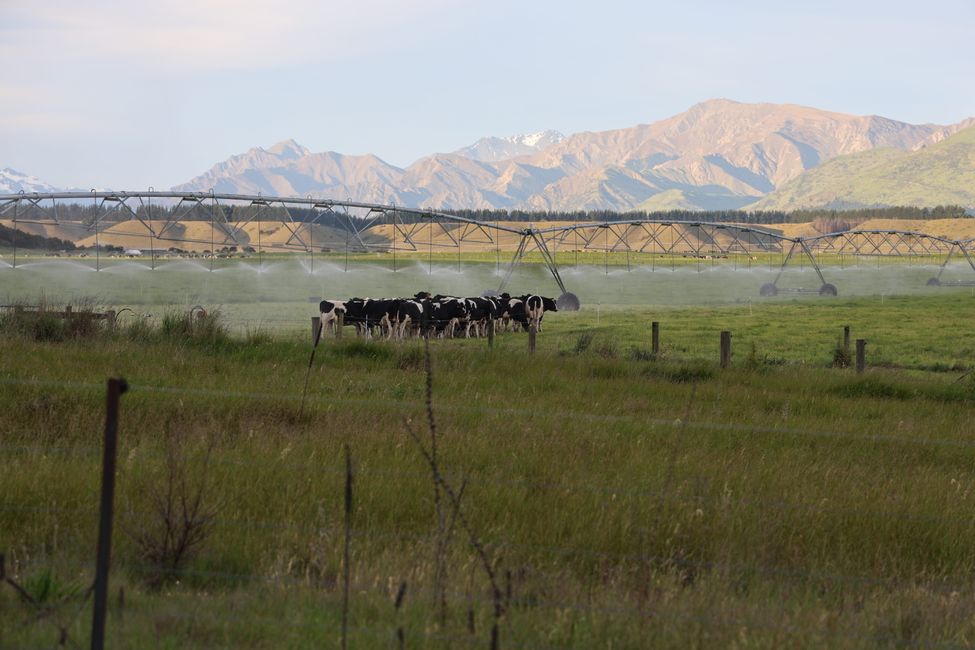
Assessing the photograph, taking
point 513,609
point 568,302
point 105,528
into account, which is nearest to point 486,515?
point 513,609

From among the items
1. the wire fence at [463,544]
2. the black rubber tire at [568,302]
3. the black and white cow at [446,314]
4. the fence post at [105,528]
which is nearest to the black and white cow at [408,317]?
the black and white cow at [446,314]

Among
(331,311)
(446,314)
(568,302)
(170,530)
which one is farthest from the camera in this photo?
(568,302)

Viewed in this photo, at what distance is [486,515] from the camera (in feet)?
28.4

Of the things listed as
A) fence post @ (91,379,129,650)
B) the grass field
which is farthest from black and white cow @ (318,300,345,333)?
fence post @ (91,379,129,650)

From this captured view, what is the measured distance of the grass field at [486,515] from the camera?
618 cm

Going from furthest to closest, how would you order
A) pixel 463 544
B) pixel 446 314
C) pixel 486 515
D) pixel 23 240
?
pixel 23 240, pixel 446 314, pixel 486 515, pixel 463 544

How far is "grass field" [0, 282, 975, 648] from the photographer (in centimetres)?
618

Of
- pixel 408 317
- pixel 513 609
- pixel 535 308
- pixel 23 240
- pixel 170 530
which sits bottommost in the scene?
pixel 513 609

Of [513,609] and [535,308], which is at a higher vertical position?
[535,308]

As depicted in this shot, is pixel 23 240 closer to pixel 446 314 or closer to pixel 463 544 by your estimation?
pixel 446 314

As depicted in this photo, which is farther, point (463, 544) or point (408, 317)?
point (408, 317)

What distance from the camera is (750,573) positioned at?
796 centimetres

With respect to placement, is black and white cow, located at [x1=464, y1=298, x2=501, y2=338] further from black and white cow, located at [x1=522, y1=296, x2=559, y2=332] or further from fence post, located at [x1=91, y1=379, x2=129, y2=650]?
fence post, located at [x1=91, y1=379, x2=129, y2=650]

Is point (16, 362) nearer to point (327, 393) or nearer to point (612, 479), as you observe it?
point (327, 393)
